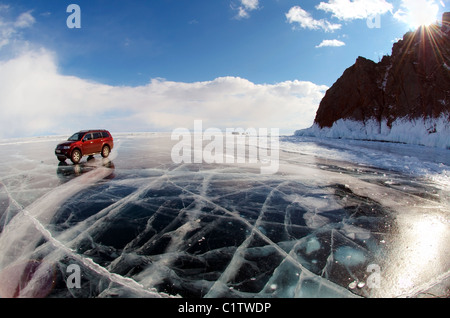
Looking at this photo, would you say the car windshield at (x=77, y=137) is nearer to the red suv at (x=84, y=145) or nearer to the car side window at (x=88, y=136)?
the red suv at (x=84, y=145)

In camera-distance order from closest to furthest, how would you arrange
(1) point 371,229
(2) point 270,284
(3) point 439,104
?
(2) point 270,284 → (1) point 371,229 → (3) point 439,104

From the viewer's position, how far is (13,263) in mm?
3967

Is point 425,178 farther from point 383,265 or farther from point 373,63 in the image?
point 373,63

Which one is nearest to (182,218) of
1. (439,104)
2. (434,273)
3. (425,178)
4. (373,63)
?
(434,273)

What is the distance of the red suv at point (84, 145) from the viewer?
13.0m

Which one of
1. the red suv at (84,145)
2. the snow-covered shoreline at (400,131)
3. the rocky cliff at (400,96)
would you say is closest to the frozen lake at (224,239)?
the red suv at (84,145)

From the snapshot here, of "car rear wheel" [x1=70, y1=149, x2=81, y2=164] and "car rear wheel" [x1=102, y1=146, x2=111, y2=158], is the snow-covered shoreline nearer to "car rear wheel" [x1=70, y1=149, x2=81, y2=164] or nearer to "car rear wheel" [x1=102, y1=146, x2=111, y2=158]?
"car rear wheel" [x1=102, y1=146, x2=111, y2=158]

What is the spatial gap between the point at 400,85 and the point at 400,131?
35.1ft

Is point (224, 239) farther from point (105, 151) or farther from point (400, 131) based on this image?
point (400, 131)

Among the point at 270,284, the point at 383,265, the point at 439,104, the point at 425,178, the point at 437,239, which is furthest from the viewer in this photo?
the point at 439,104

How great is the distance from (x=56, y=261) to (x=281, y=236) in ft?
14.3

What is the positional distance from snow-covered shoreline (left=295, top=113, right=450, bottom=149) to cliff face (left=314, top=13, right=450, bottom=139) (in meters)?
0.60

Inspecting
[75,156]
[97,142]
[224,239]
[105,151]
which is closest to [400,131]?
[105,151]

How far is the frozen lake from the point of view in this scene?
133 inches
